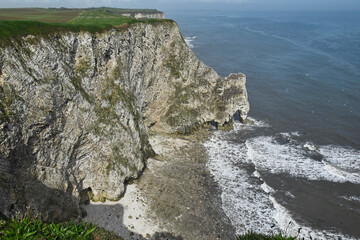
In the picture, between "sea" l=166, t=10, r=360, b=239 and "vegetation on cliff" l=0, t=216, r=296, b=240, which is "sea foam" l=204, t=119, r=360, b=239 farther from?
"vegetation on cliff" l=0, t=216, r=296, b=240

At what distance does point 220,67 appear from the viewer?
249 feet

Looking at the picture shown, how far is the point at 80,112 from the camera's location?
2336 centimetres

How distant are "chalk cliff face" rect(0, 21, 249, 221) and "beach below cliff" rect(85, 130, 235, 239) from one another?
5.14ft

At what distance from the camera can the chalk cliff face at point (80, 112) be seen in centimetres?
1822

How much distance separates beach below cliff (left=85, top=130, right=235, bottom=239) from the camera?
22672 millimetres

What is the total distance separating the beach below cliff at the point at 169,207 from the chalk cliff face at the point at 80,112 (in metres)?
1.57

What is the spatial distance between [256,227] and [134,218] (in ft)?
37.0

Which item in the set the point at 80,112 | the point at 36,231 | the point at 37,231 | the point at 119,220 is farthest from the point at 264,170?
the point at 36,231

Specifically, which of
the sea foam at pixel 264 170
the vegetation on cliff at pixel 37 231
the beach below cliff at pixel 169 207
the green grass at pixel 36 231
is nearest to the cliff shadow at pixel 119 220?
the beach below cliff at pixel 169 207

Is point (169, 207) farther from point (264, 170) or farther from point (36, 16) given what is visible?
point (36, 16)

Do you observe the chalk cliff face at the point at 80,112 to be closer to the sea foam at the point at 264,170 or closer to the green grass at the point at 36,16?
the sea foam at the point at 264,170

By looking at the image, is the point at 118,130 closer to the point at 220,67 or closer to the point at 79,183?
the point at 79,183

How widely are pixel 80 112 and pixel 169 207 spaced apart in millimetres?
12168

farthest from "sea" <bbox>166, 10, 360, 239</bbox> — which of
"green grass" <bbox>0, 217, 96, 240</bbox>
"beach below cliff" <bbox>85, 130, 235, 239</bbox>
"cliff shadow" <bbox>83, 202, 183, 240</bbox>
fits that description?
"green grass" <bbox>0, 217, 96, 240</bbox>
